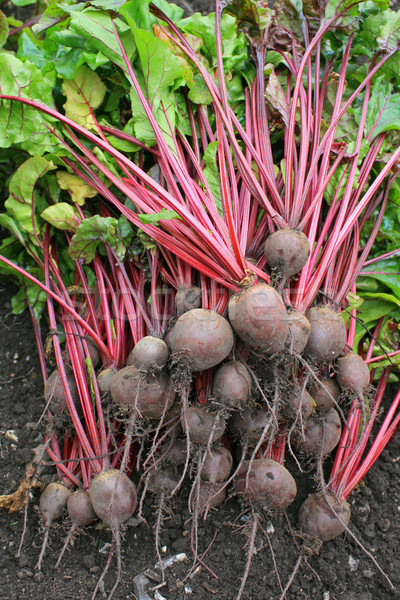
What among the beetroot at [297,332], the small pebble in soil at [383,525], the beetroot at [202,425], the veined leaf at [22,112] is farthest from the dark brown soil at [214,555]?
the veined leaf at [22,112]

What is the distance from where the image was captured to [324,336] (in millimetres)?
1999

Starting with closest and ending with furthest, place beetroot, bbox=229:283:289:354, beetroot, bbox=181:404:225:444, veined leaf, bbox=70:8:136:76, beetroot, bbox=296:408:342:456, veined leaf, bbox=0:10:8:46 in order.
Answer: beetroot, bbox=229:283:289:354, beetroot, bbox=181:404:225:444, beetroot, bbox=296:408:342:456, veined leaf, bbox=70:8:136:76, veined leaf, bbox=0:10:8:46

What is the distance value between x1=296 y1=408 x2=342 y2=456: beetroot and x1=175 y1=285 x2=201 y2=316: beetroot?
811 mm

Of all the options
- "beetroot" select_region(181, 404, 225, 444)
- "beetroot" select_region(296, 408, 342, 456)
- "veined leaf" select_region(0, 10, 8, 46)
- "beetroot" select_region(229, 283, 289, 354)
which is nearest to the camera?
"beetroot" select_region(229, 283, 289, 354)

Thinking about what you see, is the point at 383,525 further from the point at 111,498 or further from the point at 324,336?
the point at 111,498

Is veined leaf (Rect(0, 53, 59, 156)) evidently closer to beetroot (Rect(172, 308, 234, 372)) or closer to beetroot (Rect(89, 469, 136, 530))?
beetroot (Rect(172, 308, 234, 372))

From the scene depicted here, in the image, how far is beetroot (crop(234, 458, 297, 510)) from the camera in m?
1.94

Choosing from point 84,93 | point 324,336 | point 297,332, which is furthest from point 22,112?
point 324,336

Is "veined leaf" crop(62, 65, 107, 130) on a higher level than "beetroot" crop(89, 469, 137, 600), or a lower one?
higher

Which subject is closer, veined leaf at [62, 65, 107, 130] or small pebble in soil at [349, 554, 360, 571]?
small pebble in soil at [349, 554, 360, 571]

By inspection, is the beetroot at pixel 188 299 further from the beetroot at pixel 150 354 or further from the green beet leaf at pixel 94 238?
the green beet leaf at pixel 94 238

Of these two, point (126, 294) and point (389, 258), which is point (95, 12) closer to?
point (126, 294)

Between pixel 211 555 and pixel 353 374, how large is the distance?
3.48ft

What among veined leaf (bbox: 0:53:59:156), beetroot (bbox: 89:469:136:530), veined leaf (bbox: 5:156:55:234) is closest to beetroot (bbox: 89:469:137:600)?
beetroot (bbox: 89:469:136:530)
